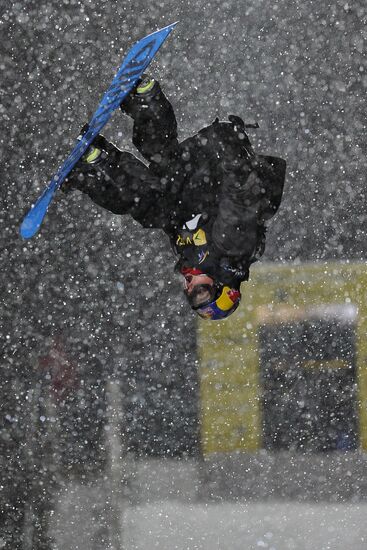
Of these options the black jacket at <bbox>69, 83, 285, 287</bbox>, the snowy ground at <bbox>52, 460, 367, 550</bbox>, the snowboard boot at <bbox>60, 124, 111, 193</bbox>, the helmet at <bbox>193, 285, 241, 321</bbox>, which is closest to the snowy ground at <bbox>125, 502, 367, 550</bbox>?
the snowy ground at <bbox>52, 460, 367, 550</bbox>

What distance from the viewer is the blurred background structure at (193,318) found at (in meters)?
3.09

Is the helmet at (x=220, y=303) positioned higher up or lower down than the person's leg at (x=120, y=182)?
lower down

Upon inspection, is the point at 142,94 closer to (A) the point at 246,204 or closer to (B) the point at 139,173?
(B) the point at 139,173

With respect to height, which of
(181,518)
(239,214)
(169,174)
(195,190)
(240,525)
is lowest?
(240,525)

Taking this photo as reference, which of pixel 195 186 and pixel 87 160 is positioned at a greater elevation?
pixel 87 160

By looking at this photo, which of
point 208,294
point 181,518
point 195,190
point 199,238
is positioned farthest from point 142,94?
point 181,518

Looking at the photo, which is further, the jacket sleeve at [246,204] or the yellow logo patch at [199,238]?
the yellow logo patch at [199,238]

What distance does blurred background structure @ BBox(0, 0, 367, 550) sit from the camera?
3.09m

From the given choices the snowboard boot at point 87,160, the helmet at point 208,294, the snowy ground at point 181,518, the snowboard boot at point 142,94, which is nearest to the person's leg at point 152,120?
the snowboard boot at point 142,94

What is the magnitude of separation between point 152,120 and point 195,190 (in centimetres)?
30

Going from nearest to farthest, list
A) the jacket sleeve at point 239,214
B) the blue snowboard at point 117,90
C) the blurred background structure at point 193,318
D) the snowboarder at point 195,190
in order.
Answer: the jacket sleeve at point 239,214 < the snowboarder at point 195,190 < the blue snowboard at point 117,90 < the blurred background structure at point 193,318

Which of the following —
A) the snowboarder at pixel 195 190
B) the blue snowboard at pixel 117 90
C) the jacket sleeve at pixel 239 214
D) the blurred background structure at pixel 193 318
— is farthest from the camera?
the blurred background structure at pixel 193 318

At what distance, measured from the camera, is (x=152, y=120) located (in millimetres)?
2537

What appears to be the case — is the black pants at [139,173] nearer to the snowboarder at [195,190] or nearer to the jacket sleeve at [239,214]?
the snowboarder at [195,190]
